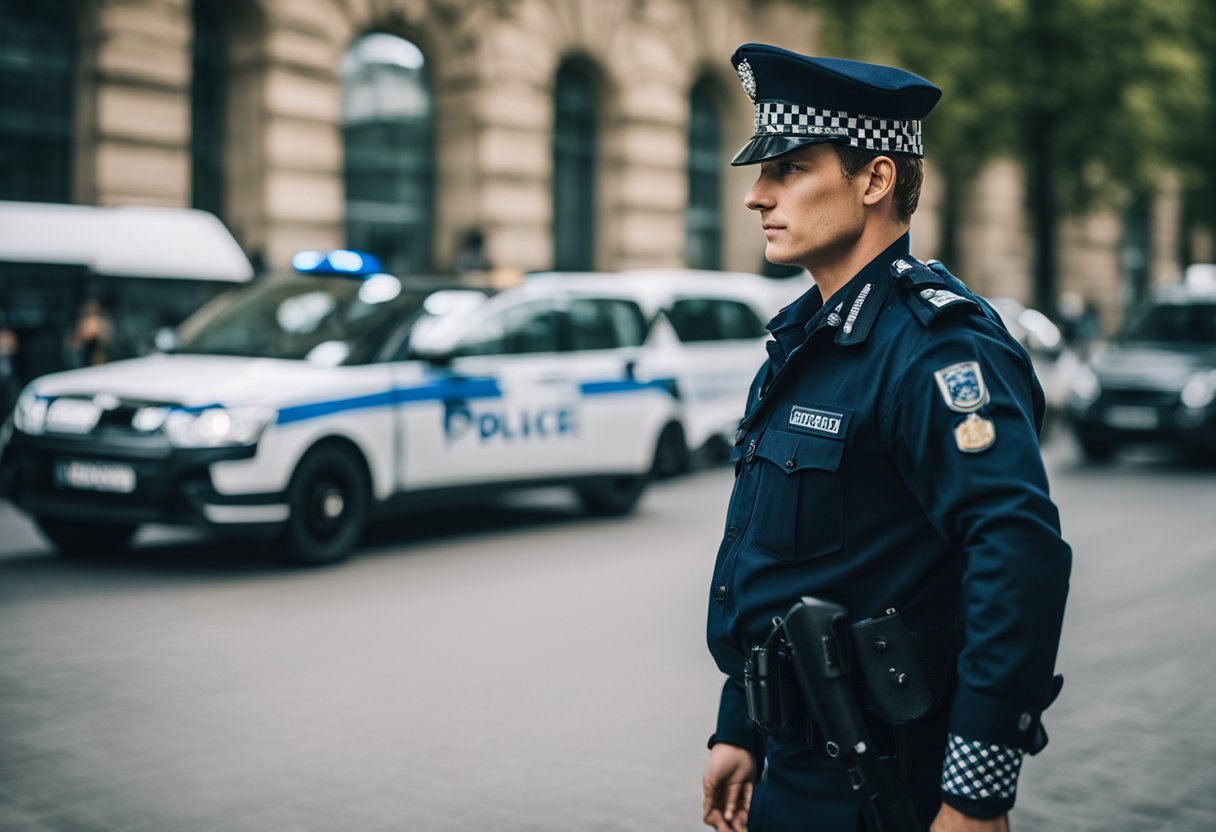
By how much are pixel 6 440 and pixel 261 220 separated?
9.80m

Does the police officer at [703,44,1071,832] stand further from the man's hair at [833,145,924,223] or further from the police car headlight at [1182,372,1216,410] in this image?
the police car headlight at [1182,372,1216,410]

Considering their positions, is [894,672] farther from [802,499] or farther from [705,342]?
[705,342]

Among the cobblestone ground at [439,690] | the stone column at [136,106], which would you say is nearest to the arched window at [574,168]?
the stone column at [136,106]

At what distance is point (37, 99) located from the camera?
16.4 metres

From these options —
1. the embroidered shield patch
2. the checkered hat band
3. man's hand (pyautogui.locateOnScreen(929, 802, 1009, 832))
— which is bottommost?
man's hand (pyautogui.locateOnScreen(929, 802, 1009, 832))

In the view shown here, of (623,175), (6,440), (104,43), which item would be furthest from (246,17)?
(6,440)

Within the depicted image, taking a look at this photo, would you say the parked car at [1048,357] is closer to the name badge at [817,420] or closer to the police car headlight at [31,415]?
the police car headlight at [31,415]

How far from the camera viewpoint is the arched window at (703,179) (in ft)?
82.2

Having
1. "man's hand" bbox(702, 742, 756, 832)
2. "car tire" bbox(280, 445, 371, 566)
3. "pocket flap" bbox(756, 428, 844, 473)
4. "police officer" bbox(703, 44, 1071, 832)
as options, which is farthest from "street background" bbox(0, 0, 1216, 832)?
"pocket flap" bbox(756, 428, 844, 473)

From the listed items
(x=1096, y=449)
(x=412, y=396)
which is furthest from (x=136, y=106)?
(x=1096, y=449)

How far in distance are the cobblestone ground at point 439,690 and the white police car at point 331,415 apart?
0.41 meters

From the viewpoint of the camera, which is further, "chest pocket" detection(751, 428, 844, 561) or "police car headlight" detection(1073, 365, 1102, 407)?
"police car headlight" detection(1073, 365, 1102, 407)

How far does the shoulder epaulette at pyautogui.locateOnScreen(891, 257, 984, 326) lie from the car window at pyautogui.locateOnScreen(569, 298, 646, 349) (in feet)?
27.9

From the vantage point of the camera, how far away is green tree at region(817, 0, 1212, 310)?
68.7 ft
